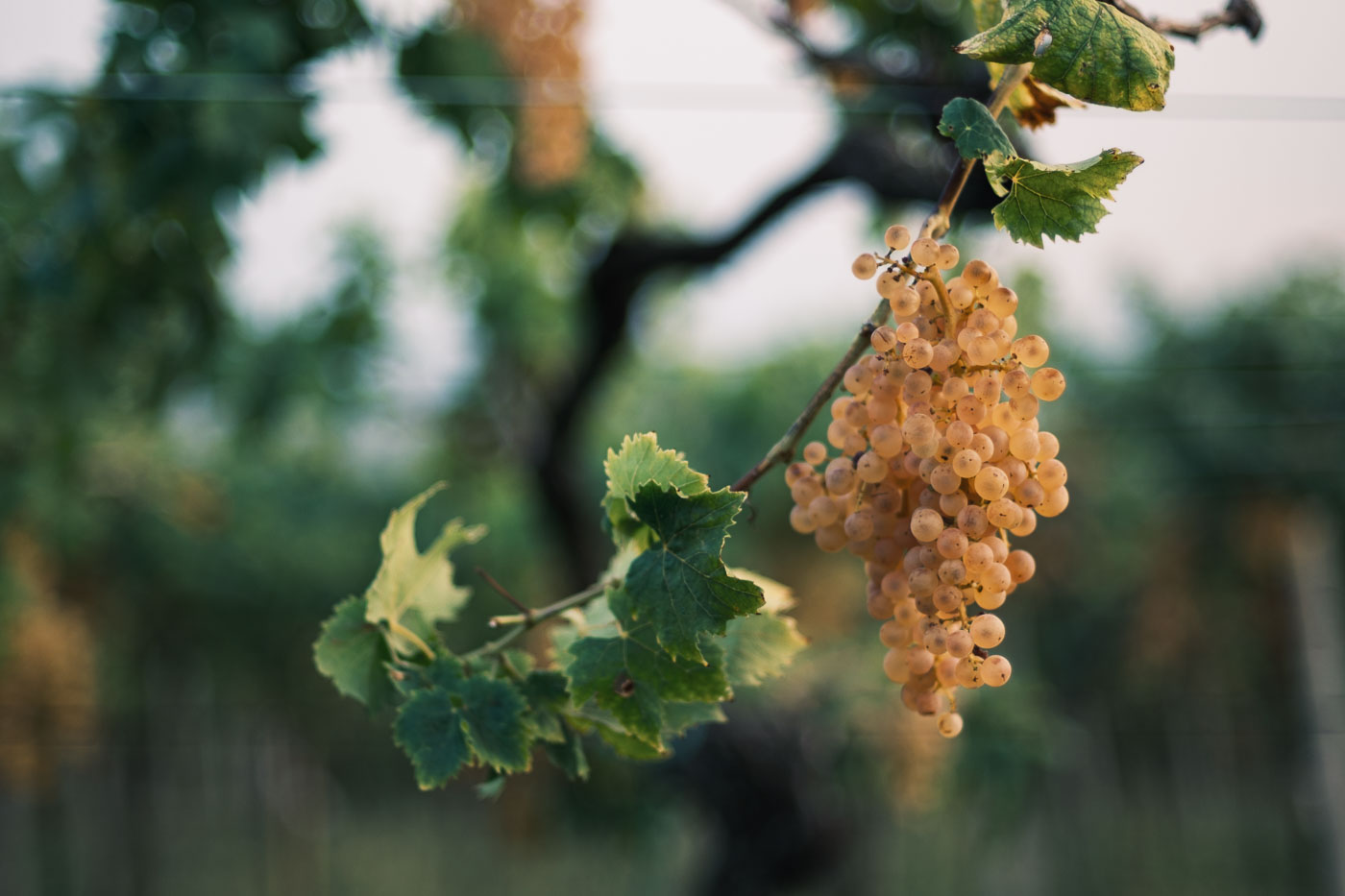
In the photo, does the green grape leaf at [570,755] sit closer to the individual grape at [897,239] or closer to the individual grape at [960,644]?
the individual grape at [960,644]

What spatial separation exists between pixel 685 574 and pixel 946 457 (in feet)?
0.53

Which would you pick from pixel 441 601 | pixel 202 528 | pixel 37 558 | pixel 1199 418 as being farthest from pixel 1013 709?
pixel 37 558

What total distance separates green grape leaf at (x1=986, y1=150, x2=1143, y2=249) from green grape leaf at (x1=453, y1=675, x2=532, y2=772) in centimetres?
42

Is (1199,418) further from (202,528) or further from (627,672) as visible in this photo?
(627,672)

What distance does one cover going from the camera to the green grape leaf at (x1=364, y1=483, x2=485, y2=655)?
786mm

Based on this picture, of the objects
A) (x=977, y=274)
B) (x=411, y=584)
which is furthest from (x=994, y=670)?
(x=411, y=584)

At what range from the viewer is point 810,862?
3.87m

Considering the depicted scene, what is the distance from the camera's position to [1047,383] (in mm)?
653

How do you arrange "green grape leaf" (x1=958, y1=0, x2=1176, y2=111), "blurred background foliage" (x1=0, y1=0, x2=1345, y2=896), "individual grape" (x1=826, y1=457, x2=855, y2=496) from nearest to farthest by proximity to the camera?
"green grape leaf" (x1=958, y1=0, x2=1176, y2=111), "individual grape" (x1=826, y1=457, x2=855, y2=496), "blurred background foliage" (x1=0, y1=0, x2=1345, y2=896)

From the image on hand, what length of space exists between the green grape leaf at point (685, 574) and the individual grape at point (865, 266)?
Answer: 145 millimetres

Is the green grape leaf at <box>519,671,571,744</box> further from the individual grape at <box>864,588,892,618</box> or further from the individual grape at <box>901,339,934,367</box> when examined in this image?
the individual grape at <box>901,339,934,367</box>

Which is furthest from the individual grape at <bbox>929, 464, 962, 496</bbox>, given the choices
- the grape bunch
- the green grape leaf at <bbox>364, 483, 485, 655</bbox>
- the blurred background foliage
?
the blurred background foliage

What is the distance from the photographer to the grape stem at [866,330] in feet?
2.05

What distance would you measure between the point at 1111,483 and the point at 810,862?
4.20 m
